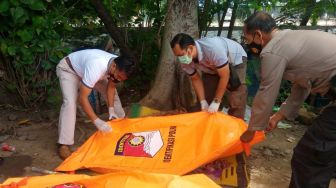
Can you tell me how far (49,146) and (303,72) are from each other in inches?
99.5

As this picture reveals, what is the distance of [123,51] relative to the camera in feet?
16.2

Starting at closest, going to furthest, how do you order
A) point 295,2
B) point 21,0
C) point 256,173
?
point 256,173 < point 21,0 < point 295,2

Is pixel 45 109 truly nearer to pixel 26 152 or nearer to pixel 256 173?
pixel 26 152

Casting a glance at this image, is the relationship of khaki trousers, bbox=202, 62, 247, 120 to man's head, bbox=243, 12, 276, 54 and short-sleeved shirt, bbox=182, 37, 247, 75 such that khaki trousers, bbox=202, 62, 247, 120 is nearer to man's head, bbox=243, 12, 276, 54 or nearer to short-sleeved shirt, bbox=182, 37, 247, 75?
short-sleeved shirt, bbox=182, 37, 247, 75

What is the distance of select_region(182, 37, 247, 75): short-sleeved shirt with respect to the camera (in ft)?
10.5

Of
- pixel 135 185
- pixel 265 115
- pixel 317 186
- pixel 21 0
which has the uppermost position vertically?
pixel 21 0

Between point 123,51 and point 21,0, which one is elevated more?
point 21,0

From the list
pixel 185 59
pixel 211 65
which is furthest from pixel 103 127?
pixel 211 65

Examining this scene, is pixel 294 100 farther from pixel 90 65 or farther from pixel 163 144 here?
pixel 90 65

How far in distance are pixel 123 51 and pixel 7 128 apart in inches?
65.3

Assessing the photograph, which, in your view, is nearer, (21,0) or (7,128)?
(21,0)

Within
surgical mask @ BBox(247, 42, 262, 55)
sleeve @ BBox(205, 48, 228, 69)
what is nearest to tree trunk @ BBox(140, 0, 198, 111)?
sleeve @ BBox(205, 48, 228, 69)

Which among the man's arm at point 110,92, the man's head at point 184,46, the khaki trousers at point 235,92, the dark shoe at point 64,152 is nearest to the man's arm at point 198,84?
the khaki trousers at point 235,92

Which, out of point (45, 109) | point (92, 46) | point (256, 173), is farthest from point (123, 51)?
point (256, 173)
